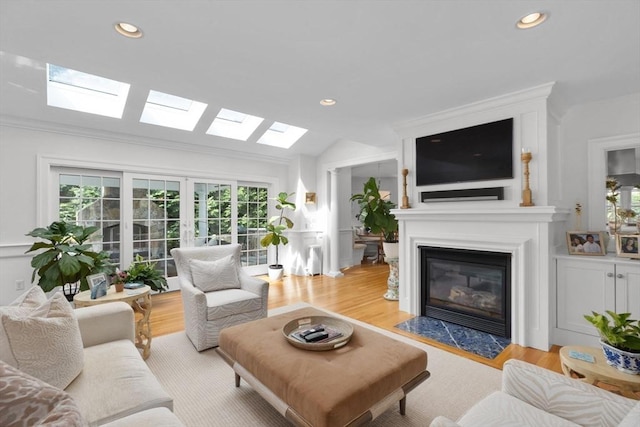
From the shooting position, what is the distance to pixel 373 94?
300 cm

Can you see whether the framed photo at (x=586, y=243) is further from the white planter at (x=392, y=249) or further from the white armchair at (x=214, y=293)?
the white armchair at (x=214, y=293)

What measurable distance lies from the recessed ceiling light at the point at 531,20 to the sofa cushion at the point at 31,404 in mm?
2768

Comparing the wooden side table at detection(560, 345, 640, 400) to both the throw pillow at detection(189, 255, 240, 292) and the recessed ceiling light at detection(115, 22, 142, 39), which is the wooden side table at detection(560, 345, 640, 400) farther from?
the recessed ceiling light at detection(115, 22, 142, 39)

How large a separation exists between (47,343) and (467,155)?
3.59m

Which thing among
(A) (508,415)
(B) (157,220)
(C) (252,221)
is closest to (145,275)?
(B) (157,220)

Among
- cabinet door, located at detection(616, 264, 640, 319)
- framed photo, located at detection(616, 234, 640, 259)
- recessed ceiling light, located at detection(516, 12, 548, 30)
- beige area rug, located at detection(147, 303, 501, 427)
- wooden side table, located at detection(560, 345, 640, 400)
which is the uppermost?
recessed ceiling light, located at detection(516, 12, 548, 30)

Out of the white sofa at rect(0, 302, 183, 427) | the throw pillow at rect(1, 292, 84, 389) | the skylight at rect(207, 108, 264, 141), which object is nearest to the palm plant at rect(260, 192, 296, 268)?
the skylight at rect(207, 108, 264, 141)

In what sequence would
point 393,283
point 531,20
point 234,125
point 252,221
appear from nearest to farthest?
point 531,20
point 393,283
point 234,125
point 252,221

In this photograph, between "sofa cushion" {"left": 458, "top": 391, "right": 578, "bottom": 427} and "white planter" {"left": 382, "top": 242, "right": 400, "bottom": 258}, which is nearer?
"sofa cushion" {"left": 458, "top": 391, "right": 578, "bottom": 427}

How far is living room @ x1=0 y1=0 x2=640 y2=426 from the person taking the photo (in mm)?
1876

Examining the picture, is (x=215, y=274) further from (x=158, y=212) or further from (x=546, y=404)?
(x=546, y=404)

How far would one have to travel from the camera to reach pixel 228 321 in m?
2.89

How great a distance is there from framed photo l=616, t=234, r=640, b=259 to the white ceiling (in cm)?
135

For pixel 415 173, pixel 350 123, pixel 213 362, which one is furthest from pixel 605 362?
pixel 350 123
